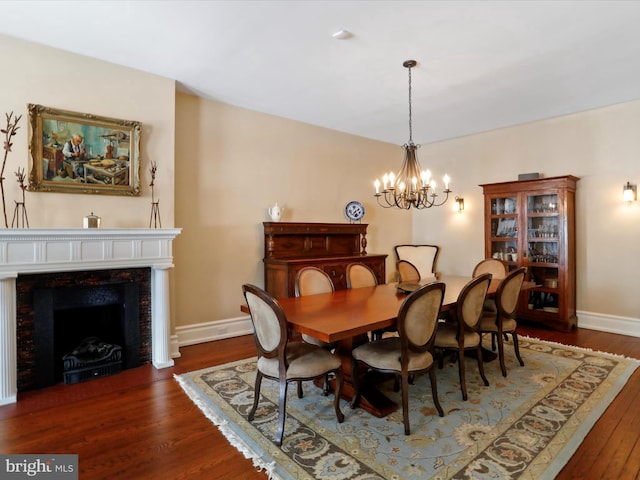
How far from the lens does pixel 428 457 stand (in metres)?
2.02

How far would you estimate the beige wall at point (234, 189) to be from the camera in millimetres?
4113

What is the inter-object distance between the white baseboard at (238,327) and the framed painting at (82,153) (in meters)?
1.72

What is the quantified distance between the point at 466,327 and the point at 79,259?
3.32 metres

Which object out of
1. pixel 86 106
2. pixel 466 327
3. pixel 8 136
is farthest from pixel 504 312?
pixel 8 136

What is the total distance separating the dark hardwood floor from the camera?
1.94 meters

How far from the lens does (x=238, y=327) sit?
4.51m

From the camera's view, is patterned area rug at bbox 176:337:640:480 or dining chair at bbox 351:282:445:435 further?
dining chair at bbox 351:282:445:435

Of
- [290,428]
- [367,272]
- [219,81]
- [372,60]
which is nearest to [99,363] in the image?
[290,428]

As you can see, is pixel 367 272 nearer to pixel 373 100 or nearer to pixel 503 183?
pixel 373 100

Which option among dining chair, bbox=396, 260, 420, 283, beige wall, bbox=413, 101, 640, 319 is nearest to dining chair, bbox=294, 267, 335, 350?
dining chair, bbox=396, 260, 420, 283

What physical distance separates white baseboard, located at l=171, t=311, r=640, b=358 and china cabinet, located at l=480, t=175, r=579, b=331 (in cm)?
20

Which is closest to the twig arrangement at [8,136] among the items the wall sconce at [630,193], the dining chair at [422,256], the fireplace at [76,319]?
the fireplace at [76,319]

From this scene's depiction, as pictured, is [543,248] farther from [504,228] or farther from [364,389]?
[364,389]

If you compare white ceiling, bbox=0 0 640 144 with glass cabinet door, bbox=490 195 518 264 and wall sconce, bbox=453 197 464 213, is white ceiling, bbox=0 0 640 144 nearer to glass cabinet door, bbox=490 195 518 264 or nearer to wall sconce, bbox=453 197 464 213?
glass cabinet door, bbox=490 195 518 264
